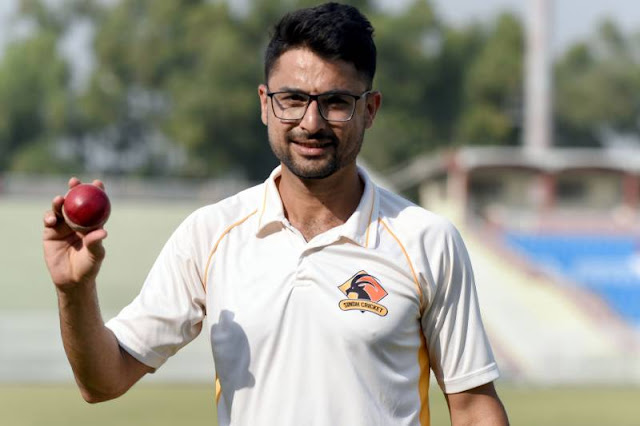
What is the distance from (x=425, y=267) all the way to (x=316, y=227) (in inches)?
10.9

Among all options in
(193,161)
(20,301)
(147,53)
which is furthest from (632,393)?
(147,53)

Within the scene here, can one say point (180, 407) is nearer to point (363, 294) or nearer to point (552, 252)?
point (363, 294)

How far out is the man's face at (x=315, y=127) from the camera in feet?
8.66

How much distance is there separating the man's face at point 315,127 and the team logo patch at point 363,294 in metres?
0.24

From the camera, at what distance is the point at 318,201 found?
2.81m

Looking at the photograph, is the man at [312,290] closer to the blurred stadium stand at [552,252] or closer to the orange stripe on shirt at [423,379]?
the orange stripe on shirt at [423,379]

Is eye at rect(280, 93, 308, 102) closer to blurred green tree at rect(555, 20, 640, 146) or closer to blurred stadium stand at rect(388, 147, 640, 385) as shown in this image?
blurred stadium stand at rect(388, 147, 640, 385)

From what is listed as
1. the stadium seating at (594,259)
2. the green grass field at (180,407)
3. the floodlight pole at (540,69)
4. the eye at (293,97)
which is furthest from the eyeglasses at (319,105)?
the floodlight pole at (540,69)

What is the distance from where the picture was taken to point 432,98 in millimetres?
50844

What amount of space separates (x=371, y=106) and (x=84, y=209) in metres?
0.72

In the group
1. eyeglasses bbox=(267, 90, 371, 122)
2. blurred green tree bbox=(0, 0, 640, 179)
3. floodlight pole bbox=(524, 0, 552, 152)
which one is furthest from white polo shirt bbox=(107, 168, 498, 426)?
blurred green tree bbox=(0, 0, 640, 179)

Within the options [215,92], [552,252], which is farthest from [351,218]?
[215,92]

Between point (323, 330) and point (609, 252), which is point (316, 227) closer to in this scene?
point (323, 330)

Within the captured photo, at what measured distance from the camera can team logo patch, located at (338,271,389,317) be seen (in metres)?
2.64
